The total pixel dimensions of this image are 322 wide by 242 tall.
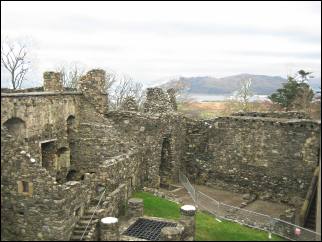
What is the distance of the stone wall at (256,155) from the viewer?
23.1 metres

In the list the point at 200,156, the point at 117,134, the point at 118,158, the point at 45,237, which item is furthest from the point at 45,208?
the point at 200,156

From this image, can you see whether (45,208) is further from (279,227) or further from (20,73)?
(20,73)

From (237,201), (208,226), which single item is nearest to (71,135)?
(208,226)

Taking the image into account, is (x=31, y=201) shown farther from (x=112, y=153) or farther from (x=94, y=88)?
(x=94, y=88)

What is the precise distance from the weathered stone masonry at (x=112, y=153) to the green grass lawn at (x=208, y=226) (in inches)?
54.0

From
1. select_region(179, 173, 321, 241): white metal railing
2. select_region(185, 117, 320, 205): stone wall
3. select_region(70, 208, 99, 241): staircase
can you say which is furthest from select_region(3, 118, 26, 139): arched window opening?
select_region(185, 117, 320, 205): stone wall

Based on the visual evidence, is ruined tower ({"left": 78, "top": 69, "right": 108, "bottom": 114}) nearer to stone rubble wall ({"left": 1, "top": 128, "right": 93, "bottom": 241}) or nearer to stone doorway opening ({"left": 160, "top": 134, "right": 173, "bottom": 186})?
stone doorway opening ({"left": 160, "top": 134, "right": 173, "bottom": 186})

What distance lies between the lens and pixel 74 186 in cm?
1694

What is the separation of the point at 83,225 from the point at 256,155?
38.6 feet

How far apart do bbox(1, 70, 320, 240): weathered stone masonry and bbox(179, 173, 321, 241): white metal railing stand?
3.58 meters

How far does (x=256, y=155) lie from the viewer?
24.8 metres

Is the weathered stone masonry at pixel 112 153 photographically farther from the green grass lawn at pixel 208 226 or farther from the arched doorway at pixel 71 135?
the green grass lawn at pixel 208 226

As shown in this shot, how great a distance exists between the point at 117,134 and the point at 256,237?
9.23 metres

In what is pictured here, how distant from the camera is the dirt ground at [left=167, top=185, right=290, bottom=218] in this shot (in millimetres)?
22500
